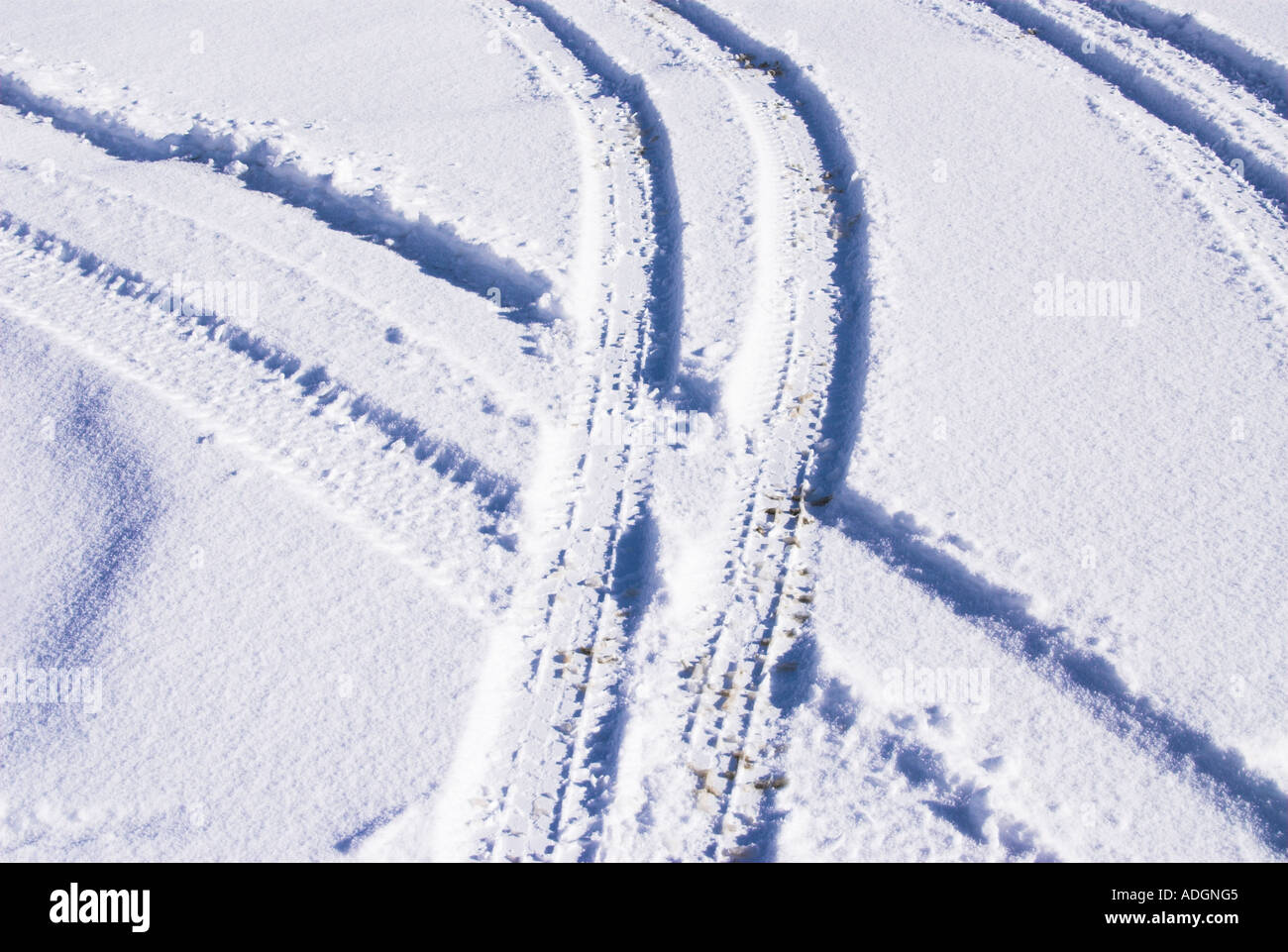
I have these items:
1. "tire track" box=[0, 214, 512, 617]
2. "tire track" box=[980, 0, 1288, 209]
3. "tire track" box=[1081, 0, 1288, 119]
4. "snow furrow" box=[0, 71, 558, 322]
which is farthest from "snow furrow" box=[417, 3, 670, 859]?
"tire track" box=[1081, 0, 1288, 119]

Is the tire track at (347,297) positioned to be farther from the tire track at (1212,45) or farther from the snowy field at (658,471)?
the tire track at (1212,45)

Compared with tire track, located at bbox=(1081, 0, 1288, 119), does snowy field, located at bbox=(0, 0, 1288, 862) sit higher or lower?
lower

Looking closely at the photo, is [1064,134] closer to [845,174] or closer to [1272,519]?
[845,174]

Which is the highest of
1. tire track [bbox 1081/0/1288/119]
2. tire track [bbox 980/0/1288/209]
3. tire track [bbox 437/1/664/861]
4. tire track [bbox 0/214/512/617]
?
tire track [bbox 1081/0/1288/119]

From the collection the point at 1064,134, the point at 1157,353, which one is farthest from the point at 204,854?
the point at 1064,134

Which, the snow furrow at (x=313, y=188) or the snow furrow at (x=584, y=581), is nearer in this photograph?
the snow furrow at (x=584, y=581)

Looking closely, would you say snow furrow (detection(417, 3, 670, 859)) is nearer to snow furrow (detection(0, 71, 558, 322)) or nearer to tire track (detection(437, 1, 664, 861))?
tire track (detection(437, 1, 664, 861))

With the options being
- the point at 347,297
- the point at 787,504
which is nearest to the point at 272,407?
the point at 347,297

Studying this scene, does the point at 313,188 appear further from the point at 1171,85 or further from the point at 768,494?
the point at 1171,85

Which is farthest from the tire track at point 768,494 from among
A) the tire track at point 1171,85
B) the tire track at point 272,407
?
the tire track at point 1171,85
